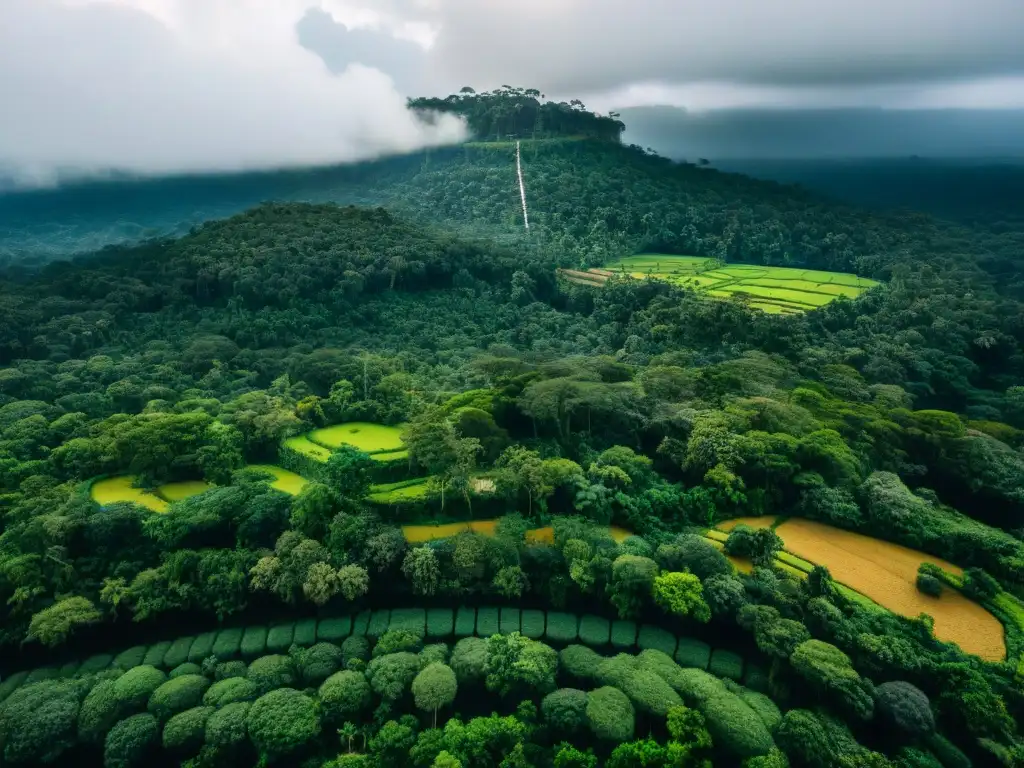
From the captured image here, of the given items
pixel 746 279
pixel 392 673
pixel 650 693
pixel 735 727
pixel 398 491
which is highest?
pixel 746 279

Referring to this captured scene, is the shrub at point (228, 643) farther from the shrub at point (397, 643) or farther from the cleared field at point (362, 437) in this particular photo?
the cleared field at point (362, 437)

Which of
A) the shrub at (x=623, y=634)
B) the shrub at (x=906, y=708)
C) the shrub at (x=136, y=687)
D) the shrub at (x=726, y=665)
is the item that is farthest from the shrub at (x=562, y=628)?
the shrub at (x=136, y=687)

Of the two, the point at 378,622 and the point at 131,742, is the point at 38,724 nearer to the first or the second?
the point at 131,742

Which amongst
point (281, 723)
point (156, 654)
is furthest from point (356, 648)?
point (156, 654)

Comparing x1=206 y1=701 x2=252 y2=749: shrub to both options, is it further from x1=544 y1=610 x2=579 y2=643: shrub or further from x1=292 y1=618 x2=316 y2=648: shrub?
x1=544 y1=610 x2=579 y2=643: shrub

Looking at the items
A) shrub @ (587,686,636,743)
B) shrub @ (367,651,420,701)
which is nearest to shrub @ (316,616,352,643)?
shrub @ (367,651,420,701)

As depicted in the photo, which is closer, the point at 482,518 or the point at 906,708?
the point at 906,708
